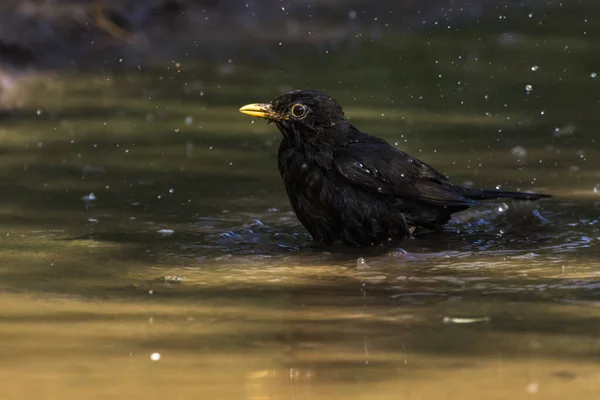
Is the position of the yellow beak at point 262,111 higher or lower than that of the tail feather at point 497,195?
higher

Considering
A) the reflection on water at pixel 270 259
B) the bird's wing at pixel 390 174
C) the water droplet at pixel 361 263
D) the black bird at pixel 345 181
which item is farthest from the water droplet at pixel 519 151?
the water droplet at pixel 361 263

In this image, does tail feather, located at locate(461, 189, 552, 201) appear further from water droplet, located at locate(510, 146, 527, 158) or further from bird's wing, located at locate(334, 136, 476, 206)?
water droplet, located at locate(510, 146, 527, 158)

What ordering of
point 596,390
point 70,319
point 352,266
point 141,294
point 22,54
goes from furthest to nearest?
1. point 22,54
2. point 352,266
3. point 141,294
4. point 70,319
5. point 596,390

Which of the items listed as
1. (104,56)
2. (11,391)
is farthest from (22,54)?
(11,391)

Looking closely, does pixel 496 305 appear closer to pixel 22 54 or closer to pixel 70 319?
pixel 70 319

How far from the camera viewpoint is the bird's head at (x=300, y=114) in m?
6.88

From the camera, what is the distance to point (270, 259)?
258 inches

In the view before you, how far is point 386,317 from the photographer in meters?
5.17

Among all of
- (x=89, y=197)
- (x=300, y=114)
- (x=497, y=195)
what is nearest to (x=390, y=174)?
(x=300, y=114)

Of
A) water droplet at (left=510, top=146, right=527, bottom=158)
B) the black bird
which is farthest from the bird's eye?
water droplet at (left=510, top=146, right=527, bottom=158)

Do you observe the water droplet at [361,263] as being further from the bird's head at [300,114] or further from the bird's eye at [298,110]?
the bird's eye at [298,110]

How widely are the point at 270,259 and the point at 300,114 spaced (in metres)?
0.86

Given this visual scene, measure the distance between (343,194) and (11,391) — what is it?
2.87m

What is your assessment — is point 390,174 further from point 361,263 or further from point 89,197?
point 89,197
